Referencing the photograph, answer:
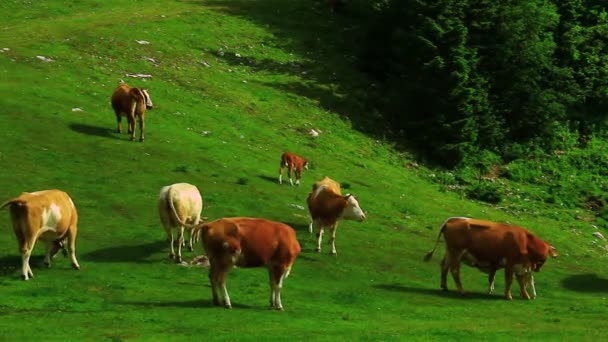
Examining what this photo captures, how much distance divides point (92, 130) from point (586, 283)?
2449 centimetres

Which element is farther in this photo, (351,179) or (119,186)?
(351,179)

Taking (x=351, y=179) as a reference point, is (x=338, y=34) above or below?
above

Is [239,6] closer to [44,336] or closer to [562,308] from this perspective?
[562,308]

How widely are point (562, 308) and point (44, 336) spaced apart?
17149 millimetres

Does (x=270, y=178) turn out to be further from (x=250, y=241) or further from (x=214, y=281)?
(x=214, y=281)

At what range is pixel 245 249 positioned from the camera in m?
25.9

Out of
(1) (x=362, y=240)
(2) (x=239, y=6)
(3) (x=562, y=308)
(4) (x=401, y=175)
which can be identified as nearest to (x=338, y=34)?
(2) (x=239, y=6)

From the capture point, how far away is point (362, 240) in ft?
131

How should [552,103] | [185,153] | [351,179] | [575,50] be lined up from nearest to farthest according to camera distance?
1. [185,153]
2. [351,179]
3. [552,103]
4. [575,50]

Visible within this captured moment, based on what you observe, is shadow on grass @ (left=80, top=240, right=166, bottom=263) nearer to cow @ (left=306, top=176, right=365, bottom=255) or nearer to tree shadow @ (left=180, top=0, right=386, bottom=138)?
cow @ (left=306, top=176, right=365, bottom=255)

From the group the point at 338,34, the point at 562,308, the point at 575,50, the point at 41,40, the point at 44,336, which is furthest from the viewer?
the point at 338,34

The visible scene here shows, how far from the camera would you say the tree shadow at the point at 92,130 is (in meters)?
47.4

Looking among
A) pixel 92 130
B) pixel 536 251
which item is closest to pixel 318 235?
pixel 536 251

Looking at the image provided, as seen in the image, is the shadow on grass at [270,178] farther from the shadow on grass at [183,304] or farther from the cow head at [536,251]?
the shadow on grass at [183,304]
